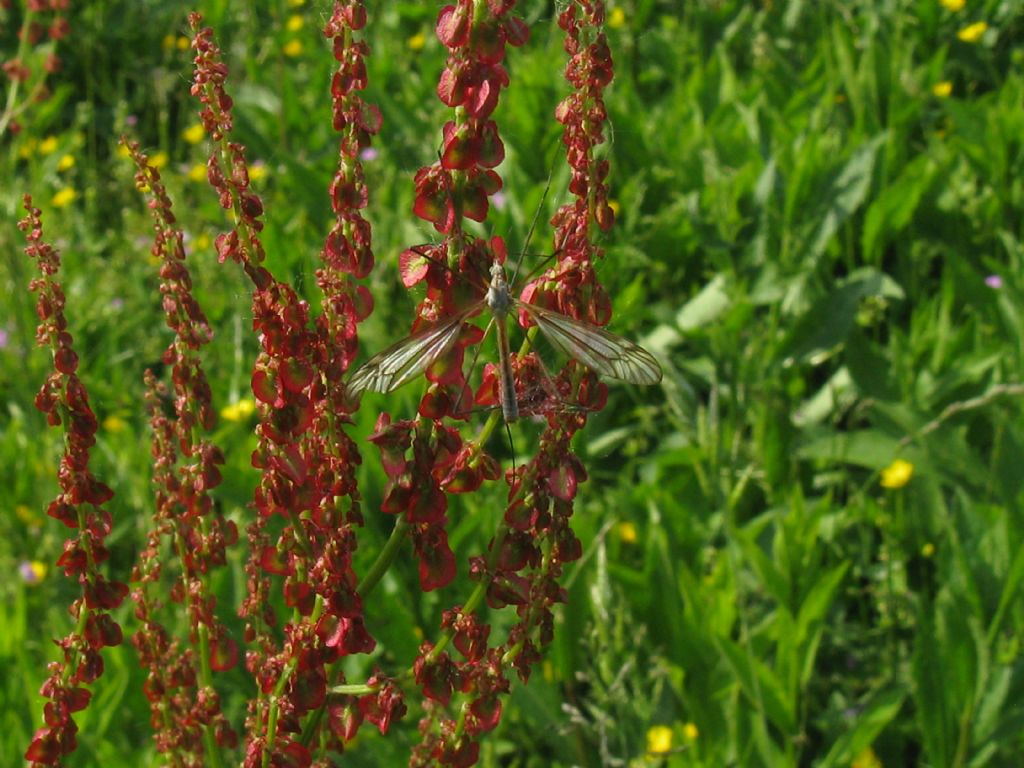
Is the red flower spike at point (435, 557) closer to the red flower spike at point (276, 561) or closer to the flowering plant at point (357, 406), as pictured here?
the flowering plant at point (357, 406)

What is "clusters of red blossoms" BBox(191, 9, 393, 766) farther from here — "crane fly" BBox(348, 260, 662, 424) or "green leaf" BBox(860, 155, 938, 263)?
"green leaf" BBox(860, 155, 938, 263)

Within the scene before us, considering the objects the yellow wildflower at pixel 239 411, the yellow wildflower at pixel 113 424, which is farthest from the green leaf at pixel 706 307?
the yellow wildflower at pixel 113 424

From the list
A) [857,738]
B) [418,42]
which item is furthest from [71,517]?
[418,42]

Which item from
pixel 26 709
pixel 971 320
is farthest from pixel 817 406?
pixel 26 709

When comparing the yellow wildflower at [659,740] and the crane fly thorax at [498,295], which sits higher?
the crane fly thorax at [498,295]

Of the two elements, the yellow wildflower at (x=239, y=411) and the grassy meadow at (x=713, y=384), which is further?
the yellow wildflower at (x=239, y=411)
